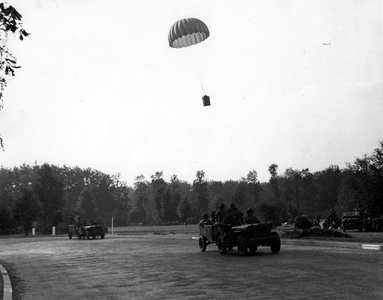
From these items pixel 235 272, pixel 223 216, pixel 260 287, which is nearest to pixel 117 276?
pixel 235 272

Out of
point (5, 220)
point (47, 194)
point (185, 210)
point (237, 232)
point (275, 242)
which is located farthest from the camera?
point (185, 210)

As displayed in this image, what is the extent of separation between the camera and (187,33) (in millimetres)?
26812

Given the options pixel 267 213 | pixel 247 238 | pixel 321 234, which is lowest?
pixel 321 234

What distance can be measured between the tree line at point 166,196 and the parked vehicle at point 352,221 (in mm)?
2514

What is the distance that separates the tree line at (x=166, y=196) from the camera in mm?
52741

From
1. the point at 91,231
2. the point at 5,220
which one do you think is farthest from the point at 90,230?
the point at 5,220

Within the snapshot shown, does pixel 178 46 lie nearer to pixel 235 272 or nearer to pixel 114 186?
pixel 235 272

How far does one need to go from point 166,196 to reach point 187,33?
7785 cm

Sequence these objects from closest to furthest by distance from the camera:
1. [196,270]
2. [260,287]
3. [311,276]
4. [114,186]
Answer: [260,287]
[311,276]
[196,270]
[114,186]

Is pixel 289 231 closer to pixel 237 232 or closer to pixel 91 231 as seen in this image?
pixel 237 232

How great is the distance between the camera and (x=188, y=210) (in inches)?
3760

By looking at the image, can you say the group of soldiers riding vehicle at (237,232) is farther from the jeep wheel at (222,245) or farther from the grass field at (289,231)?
the grass field at (289,231)

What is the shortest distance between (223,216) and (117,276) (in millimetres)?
8256

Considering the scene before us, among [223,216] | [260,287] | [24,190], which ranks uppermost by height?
[24,190]
